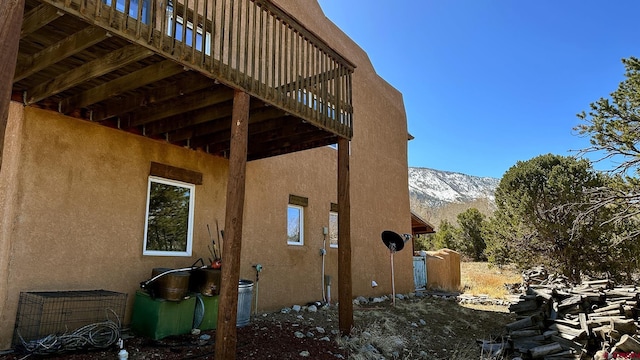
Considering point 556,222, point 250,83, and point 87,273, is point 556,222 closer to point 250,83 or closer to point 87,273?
point 250,83

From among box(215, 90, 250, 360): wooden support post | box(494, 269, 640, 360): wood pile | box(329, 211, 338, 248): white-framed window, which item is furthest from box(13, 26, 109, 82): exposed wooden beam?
box(494, 269, 640, 360): wood pile

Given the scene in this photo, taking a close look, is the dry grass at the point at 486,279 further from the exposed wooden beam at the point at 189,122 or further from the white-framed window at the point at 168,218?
the exposed wooden beam at the point at 189,122

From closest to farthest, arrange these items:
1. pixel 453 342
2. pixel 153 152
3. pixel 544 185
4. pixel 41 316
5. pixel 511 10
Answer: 1. pixel 41 316
2. pixel 153 152
3. pixel 453 342
4. pixel 511 10
5. pixel 544 185

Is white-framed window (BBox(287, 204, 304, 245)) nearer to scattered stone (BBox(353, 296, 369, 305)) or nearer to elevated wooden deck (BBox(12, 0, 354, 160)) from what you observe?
elevated wooden deck (BBox(12, 0, 354, 160))

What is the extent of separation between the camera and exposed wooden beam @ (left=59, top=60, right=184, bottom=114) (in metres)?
4.37

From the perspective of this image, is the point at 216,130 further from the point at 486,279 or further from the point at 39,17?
the point at 486,279

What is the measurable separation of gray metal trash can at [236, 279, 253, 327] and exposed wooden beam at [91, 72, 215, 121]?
3.21 metres

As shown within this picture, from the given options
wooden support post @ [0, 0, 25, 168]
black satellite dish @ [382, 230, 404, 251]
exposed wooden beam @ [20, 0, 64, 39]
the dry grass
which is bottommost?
the dry grass

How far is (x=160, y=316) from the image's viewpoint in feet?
17.7

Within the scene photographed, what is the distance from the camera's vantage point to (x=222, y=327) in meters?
4.25

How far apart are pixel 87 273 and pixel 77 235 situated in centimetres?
55

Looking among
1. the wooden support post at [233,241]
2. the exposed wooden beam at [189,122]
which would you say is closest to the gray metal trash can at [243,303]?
the wooden support post at [233,241]

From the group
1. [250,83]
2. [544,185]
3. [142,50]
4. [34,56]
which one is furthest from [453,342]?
[544,185]

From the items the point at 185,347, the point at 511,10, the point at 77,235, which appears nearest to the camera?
the point at 185,347
